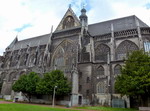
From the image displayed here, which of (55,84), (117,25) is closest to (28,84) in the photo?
(55,84)

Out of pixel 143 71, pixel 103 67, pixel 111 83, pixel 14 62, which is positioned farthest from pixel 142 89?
pixel 14 62

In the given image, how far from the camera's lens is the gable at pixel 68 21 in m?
44.9

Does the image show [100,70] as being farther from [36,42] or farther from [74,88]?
[36,42]

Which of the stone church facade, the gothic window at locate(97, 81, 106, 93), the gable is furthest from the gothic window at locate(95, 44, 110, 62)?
the gable

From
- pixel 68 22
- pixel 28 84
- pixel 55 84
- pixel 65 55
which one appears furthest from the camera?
pixel 68 22

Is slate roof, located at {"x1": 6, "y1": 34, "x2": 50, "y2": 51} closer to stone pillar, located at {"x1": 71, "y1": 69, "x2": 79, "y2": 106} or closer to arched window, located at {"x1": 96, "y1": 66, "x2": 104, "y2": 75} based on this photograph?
stone pillar, located at {"x1": 71, "y1": 69, "x2": 79, "y2": 106}

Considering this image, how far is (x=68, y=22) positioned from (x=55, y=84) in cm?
2353

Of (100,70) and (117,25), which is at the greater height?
(117,25)

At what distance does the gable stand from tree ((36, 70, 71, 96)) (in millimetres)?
18715

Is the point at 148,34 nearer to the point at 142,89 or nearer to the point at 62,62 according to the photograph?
the point at 142,89

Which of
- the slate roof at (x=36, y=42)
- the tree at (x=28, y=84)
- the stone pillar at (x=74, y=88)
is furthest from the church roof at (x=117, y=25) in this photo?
the tree at (x=28, y=84)

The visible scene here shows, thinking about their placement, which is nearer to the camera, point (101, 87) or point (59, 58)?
point (101, 87)

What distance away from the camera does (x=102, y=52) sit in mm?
39062

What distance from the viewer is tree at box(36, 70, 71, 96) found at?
30469 mm
